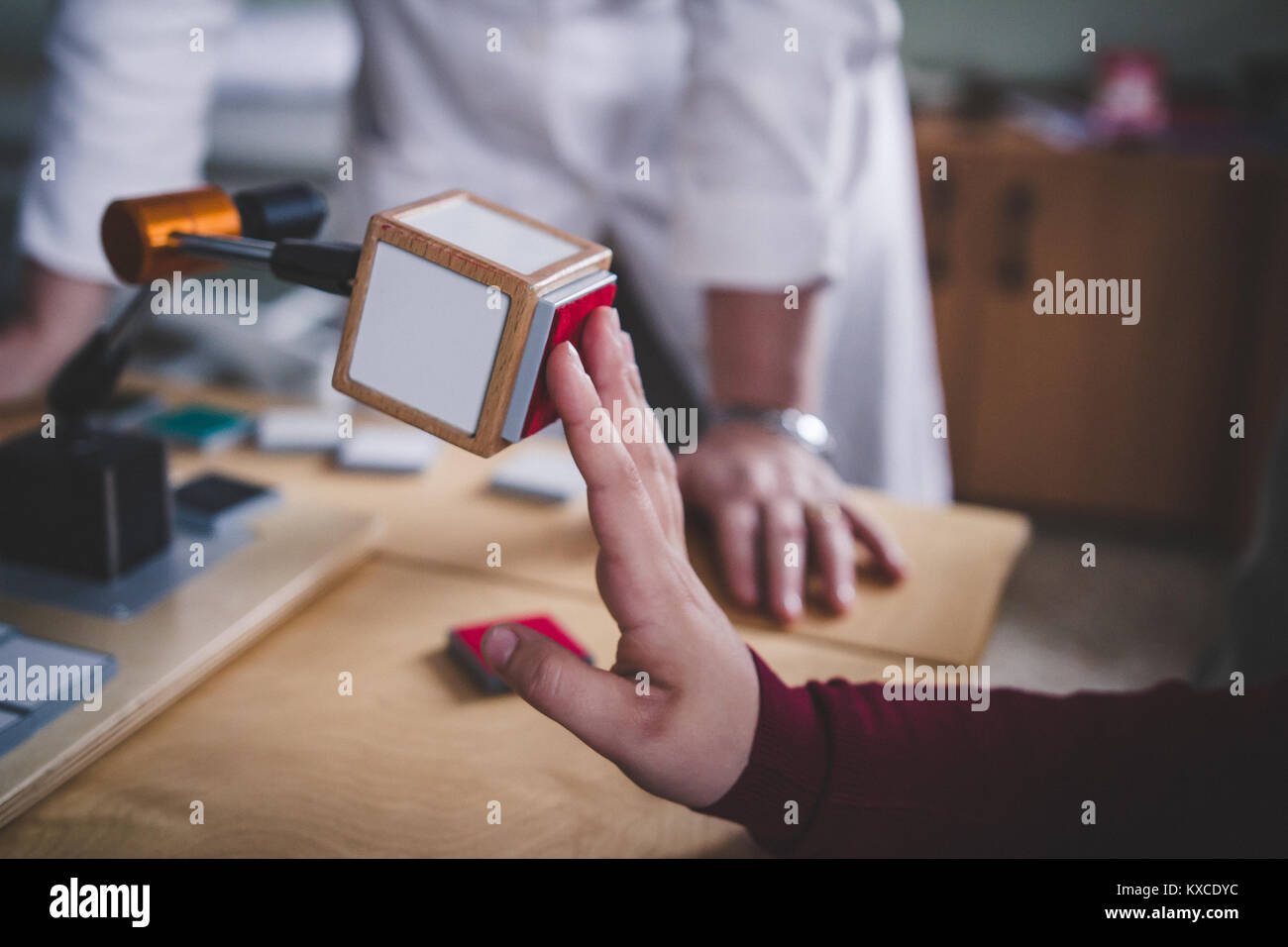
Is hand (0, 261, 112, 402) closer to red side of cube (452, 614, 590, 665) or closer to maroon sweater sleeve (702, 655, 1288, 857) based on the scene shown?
red side of cube (452, 614, 590, 665)

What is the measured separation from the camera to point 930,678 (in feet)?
Answer: 2.14

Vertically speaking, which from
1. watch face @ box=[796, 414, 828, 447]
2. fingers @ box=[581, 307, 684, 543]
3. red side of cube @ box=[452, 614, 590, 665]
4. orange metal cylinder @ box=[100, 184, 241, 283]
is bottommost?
red side of cube @ box=[452, 614, 590, 665]

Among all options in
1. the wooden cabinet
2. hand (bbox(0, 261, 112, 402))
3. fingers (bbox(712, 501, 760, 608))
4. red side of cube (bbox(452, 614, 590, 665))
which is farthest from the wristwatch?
the wooden cabinet

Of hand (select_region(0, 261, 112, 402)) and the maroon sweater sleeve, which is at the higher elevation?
hand (select_region(0, 261, 112, 402))

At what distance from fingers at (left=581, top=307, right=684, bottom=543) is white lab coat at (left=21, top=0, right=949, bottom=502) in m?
0.47

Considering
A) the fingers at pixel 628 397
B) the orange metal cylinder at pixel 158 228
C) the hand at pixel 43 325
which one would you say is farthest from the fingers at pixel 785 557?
the hand at pixel 43 325

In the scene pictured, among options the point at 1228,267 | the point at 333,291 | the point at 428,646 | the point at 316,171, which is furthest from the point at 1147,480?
the point at 333,291

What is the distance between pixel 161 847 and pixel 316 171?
189 cm

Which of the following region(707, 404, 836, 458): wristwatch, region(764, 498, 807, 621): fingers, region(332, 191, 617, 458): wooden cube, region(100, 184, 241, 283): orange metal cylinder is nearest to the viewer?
region(332, 191, 617, 458): wooden cube

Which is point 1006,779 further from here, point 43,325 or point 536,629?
point 43,325

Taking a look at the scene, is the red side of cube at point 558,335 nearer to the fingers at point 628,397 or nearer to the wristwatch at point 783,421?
the fingers at point 628,397

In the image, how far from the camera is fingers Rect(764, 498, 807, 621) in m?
0.72
